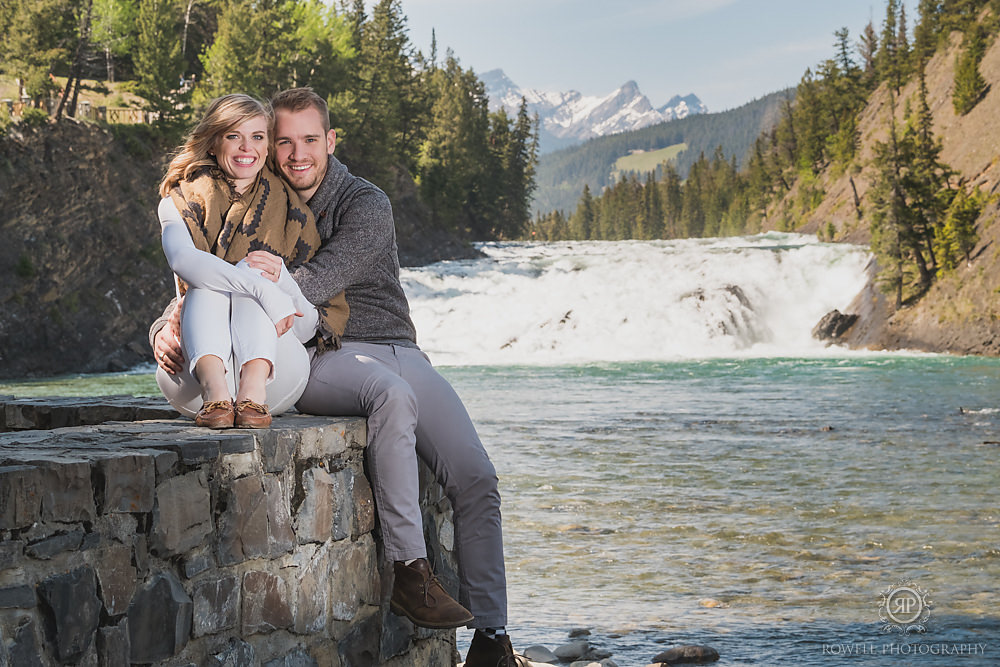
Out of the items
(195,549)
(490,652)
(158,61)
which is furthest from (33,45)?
(195,549)

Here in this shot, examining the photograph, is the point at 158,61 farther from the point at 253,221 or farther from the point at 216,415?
the point at 216,415

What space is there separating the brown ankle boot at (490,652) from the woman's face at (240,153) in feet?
6.79

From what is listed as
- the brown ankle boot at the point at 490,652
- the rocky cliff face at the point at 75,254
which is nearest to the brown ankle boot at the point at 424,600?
the brown ankle boot at the point at 490,652

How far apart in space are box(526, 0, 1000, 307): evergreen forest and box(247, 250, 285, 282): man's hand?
103ft

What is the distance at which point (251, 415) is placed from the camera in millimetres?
3502

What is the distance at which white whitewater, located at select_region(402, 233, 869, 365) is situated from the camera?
31.5 m

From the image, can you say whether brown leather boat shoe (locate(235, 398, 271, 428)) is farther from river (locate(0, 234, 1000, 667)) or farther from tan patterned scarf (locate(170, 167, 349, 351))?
river (locate(0, 234, 1000, 667))

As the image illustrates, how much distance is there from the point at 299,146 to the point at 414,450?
1.37 meters

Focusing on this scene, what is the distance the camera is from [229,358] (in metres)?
3.71

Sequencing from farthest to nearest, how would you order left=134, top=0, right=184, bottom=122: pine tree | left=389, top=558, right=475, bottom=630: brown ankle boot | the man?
left=134, top=0, right=184, bottom=122: pine tree
the man
left=389, top=558, right=475, bottom=630: brown ankle boot

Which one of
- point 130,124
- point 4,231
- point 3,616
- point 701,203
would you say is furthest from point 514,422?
point 701,203

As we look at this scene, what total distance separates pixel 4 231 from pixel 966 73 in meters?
40.2

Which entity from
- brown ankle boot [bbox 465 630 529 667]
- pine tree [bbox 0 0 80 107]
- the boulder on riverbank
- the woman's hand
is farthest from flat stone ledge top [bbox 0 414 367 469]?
pine tree [bbox 0 0 80 107]

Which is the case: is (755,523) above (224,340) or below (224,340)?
below
